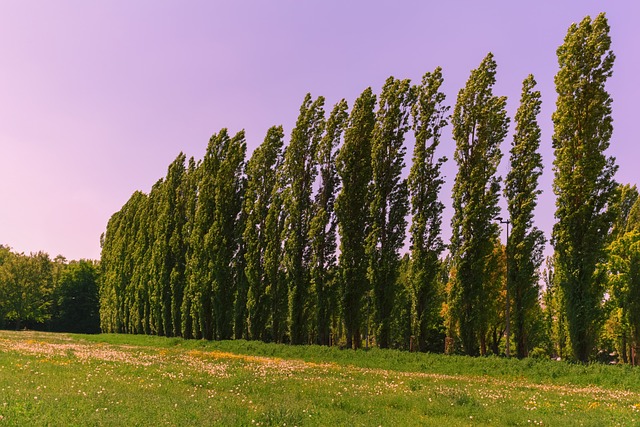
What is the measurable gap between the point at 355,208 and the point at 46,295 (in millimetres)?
94818

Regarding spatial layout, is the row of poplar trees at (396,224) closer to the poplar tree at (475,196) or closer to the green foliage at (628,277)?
the poplar tree at (475,196)

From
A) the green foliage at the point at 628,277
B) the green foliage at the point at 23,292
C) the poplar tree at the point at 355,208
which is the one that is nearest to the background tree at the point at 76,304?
the green foliage at the point at 23,292

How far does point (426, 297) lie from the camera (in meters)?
34.4

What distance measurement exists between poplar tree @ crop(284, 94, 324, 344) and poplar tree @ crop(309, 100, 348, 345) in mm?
1251

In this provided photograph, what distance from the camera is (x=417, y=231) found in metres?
35.6

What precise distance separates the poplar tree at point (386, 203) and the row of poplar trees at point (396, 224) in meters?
0.11

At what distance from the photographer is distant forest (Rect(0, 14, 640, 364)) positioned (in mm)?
29312

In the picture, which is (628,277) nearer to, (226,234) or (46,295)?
(226,234)

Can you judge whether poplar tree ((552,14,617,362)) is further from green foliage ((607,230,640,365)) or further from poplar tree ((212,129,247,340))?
poplar tree ((212,129,247,340))

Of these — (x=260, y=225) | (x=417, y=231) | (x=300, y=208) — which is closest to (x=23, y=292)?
(x=260, y=225)

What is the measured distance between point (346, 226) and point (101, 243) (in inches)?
3735

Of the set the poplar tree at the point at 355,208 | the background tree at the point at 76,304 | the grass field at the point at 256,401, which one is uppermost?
the poplar tree at the point at 355,208

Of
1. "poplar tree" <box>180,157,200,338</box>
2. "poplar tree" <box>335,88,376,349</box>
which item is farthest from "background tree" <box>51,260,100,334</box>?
"poplar tree" <box>335,88,376,349</box>

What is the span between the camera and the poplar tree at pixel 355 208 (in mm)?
38438
